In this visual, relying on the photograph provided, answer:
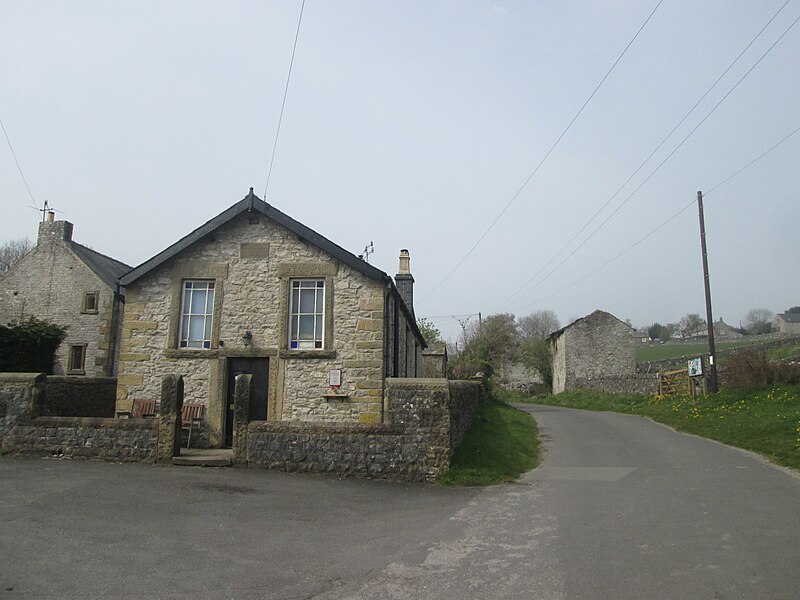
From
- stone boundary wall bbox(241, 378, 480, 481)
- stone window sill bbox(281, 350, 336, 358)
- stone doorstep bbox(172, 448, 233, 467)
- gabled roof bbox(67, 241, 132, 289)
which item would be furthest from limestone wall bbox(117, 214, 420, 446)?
gabled roof bbox(67, 241, 132, 289)

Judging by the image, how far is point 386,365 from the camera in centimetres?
1559

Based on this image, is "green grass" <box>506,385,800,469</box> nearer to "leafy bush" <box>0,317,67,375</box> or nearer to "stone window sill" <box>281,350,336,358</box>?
"stone window sill" <box>281,350,336,358</box>

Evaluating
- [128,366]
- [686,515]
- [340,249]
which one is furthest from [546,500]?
[128,366]

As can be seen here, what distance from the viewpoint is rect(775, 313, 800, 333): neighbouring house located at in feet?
324

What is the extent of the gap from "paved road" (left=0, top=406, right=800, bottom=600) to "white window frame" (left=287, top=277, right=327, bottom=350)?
4.22 meters

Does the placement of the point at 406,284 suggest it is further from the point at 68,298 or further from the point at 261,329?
the point at 68,298

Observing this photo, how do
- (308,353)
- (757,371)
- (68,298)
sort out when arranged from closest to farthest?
(308,353), (757,371), (68,298)

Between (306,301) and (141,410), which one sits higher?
(306,301)

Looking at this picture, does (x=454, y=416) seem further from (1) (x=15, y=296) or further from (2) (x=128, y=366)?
(1) (x=15, y=296)

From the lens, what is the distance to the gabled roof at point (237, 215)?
15359mm

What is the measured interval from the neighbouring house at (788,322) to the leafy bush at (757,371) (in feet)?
281

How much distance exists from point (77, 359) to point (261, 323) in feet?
60.4

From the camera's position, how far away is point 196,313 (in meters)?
15.7

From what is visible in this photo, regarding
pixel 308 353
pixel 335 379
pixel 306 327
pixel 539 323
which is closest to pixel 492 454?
pixel 335 379
